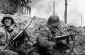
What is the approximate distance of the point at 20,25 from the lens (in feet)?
38.7

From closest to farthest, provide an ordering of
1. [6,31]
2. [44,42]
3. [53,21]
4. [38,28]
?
[44,42], [53,21], [6,31], [38,28]

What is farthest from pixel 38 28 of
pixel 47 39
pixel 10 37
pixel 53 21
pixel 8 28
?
pixel 47 39

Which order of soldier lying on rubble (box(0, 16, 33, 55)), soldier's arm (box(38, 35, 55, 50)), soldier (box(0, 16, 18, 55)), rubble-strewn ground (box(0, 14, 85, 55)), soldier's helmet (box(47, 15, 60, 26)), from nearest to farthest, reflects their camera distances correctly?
1. soldier's arm (box(38, 35, 55, 50))
2. soldier's helmet (box(47, 15, 60, 26))
3. soldier lying on rubble (box(0, 16, 33, 55))
4. soldier (box(0, 16, 18, 55))
5. rubble-strewn ground (box(0, 14, 85, 55))

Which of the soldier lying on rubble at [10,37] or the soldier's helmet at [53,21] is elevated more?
the soldier's helmet at [53,21]

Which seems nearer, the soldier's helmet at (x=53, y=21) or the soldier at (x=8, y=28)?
the soldier's helmet at (x=53, y=21)

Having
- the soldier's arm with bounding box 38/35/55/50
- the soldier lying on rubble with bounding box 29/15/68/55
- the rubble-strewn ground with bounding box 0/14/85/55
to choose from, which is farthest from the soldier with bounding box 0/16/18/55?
the rubble-strewn ground with bounding box 0/14/85/55

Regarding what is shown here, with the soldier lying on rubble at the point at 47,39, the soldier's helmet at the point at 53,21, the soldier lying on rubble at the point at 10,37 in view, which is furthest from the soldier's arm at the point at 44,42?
the soldier lying on rubble at the point at 10,37

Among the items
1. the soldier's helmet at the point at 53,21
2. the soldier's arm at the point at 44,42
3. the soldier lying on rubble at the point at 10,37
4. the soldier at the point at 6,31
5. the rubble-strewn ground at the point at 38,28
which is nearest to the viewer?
the soldier's arm at the point at 44,42

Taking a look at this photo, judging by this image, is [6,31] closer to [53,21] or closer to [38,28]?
[53,21]

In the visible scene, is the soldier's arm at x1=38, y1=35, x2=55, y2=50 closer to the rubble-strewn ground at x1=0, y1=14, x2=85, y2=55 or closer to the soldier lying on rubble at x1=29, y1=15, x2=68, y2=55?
the soldier lying on rubble at x1=29, y1=15, x2=68, y2=55

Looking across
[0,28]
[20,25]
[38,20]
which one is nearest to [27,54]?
[0,28]

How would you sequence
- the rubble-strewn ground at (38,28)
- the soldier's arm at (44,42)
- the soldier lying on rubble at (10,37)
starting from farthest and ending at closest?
the rubble-strewn ground at (38,28) < the soldier lying on rubble at (10,37) < the soldier's arm at (44,42)

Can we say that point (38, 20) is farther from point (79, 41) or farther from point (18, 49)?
point (18, 49)

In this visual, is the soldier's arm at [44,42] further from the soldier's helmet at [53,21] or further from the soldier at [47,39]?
the soldier's helmet at [53,21]
